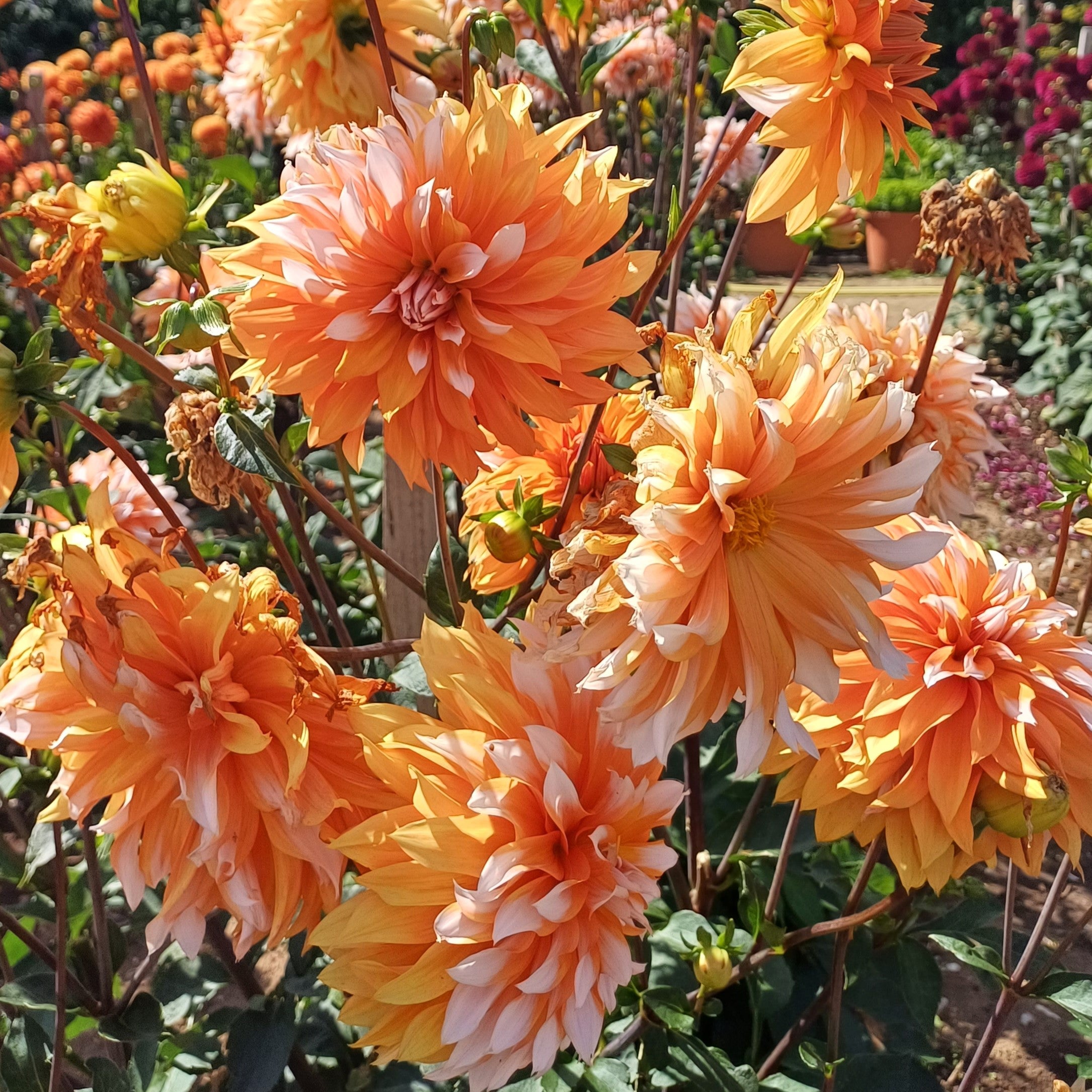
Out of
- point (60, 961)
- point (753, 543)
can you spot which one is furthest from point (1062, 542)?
point (60, 961)

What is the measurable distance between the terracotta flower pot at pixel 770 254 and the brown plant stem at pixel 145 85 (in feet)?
22.7

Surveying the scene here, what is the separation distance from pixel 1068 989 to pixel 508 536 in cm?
95

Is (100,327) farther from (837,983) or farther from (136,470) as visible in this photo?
(837,983)

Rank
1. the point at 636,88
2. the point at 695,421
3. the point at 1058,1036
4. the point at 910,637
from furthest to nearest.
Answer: the point at 636,88 → the point at 1058,1036 → the point at 910,637 → the point at 695,421

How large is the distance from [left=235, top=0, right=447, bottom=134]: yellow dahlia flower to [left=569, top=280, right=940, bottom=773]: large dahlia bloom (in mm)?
784

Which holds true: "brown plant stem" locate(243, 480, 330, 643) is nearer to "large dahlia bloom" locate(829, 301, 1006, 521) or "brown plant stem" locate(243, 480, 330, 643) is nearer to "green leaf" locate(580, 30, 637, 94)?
"green leaf" locate(580, 30, 637, 94)

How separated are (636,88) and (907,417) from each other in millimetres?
2282

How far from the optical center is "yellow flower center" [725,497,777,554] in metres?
0.69

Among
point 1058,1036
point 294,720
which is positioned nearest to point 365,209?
point 294,720

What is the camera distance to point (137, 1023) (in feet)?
3.78

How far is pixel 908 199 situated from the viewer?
880 cm

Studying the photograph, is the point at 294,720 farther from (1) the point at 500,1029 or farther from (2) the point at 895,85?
(2) the point at 895,85

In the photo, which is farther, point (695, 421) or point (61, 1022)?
point (61, 1022)

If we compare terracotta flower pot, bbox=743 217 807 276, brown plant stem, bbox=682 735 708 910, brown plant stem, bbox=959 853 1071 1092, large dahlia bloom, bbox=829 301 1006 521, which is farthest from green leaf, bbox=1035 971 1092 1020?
terracotta flower pot, bbox=743 217 807 276
